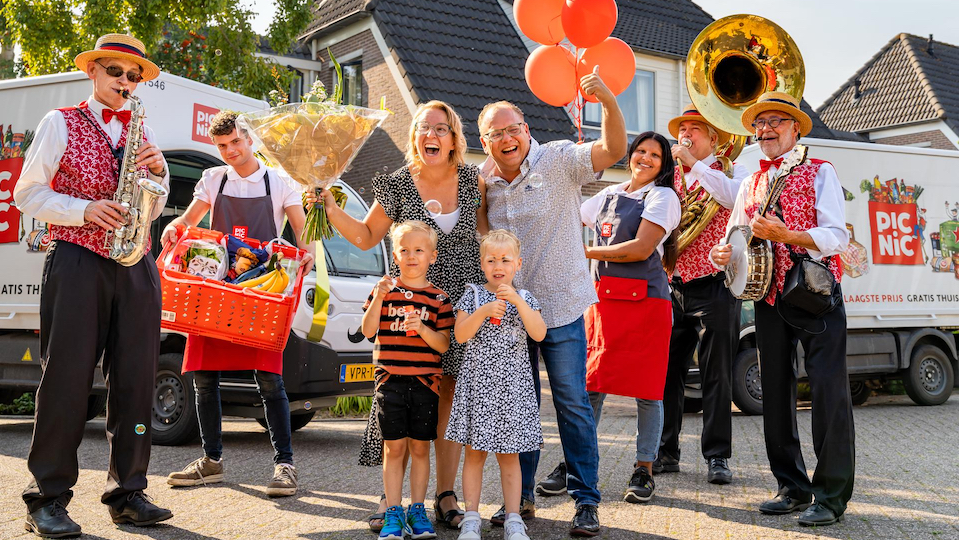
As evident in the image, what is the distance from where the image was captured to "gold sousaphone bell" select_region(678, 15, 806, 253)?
5688 millimetres

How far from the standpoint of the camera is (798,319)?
4582 mm

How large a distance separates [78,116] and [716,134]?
3.86 metres

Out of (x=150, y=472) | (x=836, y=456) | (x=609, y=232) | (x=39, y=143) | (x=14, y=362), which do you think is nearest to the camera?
(x=39, y=143)

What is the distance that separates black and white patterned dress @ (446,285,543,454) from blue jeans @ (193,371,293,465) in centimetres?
164

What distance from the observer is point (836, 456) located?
4.46 meters

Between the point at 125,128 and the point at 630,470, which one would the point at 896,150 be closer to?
the point at 630,470

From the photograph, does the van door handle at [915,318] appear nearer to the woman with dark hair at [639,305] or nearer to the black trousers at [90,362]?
the woman with dark hair at [639,305]

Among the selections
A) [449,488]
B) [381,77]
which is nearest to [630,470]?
[449,488]

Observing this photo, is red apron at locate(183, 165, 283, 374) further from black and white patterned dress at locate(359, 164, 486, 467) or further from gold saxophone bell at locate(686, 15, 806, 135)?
gold saxophone bell at locate(686, 15, 806, 135)

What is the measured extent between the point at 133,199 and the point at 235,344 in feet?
4.60

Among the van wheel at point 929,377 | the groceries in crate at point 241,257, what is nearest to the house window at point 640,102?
the van wheel at point 929,377

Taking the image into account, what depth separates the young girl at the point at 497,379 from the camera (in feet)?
13.3

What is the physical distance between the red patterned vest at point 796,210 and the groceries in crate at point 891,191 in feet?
22.0

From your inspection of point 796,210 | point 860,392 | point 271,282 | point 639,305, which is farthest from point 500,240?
point 860,392
